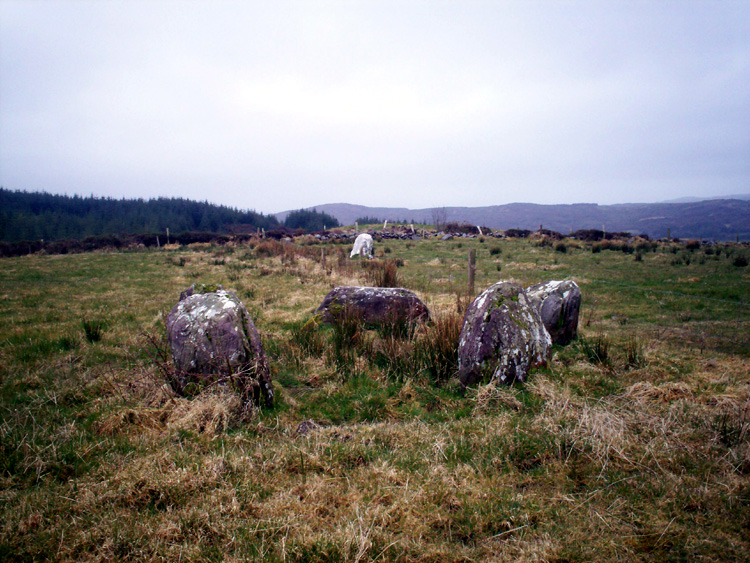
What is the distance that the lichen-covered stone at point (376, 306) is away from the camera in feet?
23.7

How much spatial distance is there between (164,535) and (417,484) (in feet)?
5.62

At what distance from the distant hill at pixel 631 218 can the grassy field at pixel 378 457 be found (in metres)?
64.8

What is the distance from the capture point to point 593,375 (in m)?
5.24

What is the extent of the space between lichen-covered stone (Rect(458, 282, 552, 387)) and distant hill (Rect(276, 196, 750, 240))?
212 ft

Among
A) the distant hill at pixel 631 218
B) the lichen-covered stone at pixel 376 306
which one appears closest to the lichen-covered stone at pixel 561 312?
the lichen-covered stone at pixel 376 306

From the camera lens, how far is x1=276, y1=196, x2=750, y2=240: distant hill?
9881 centimetres

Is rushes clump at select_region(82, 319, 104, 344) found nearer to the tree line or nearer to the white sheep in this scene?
the white sheep

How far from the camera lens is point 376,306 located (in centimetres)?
748

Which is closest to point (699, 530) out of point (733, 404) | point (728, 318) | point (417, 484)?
point (417, 484)

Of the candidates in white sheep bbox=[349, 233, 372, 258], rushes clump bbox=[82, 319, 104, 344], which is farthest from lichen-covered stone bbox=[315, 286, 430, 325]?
white sheep bbox=[349, 233, 372, 258]

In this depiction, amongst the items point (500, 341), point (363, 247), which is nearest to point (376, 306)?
point (500, 341)

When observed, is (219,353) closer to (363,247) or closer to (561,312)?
(561,312)

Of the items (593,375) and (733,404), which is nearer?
(733,404)

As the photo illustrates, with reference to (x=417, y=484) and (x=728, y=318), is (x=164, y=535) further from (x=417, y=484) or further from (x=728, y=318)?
(x=728, y=318)
